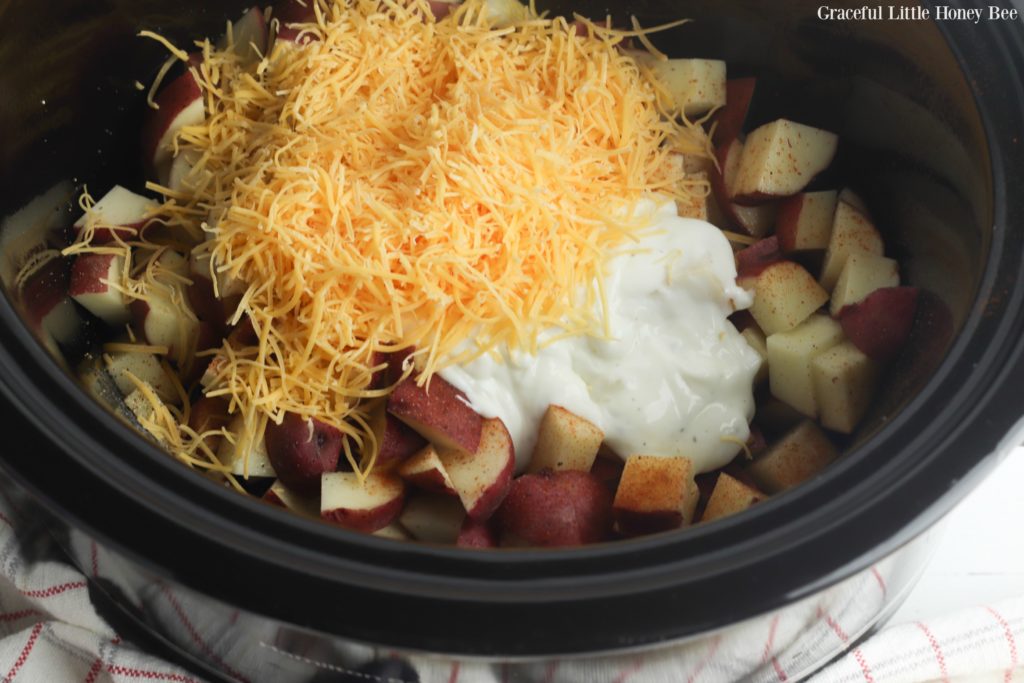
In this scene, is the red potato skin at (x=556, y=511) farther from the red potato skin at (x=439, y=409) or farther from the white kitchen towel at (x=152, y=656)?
the white kitchen towel at (x=152, y=656)

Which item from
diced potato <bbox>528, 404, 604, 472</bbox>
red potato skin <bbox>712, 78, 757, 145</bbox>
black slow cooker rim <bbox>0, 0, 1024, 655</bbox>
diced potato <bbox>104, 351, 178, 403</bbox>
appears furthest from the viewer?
red potato skin <bbox>712, 78, 757, 145</bbox>

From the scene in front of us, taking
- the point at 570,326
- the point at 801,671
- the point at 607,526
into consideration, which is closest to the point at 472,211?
the point at 570,326

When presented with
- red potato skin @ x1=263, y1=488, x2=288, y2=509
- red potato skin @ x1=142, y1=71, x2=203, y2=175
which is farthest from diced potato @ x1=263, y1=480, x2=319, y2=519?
red potato skin @ x1=142, y1=71, x2=203, y2=175

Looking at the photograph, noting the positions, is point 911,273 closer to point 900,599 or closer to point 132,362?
point 900,599

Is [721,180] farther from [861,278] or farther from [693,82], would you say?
[861,278]

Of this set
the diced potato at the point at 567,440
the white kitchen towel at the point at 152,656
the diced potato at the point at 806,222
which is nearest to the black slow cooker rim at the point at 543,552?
the white kitchen towel at the point at 152,656

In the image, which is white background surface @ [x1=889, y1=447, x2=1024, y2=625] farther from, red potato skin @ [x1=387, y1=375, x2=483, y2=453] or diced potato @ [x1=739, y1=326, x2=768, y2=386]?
red potato skin @ [x1=387, y1=375, x2=483, y2=453]

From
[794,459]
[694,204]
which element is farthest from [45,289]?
[794,459]
